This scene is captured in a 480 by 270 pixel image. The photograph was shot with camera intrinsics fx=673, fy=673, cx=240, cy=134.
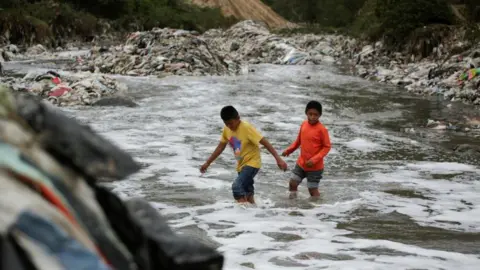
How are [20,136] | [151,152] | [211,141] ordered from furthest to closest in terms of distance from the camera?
[211,141], [151,152], [20,136]

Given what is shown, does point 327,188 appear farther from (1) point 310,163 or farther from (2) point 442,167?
(2) point 442,167

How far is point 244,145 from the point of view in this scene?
277 inches

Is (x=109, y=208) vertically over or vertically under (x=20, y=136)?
under

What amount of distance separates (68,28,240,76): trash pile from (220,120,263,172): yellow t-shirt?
1782 cm

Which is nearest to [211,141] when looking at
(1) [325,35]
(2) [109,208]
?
(2) [109,208]

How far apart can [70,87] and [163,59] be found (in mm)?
8898

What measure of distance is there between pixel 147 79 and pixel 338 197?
52.2 ft

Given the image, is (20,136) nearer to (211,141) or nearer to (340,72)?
(211,141)

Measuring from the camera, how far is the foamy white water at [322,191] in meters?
5.80

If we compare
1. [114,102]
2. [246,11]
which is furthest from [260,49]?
[246,11]

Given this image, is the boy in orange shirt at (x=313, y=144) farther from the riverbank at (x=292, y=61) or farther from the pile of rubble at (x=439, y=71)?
the pile of rubble at (x=439, y=71)

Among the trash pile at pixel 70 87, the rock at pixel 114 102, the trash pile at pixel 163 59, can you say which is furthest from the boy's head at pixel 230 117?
the trash pile at pixel 163 59

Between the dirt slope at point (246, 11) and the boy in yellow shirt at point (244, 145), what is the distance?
80555 mm

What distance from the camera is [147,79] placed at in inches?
913
